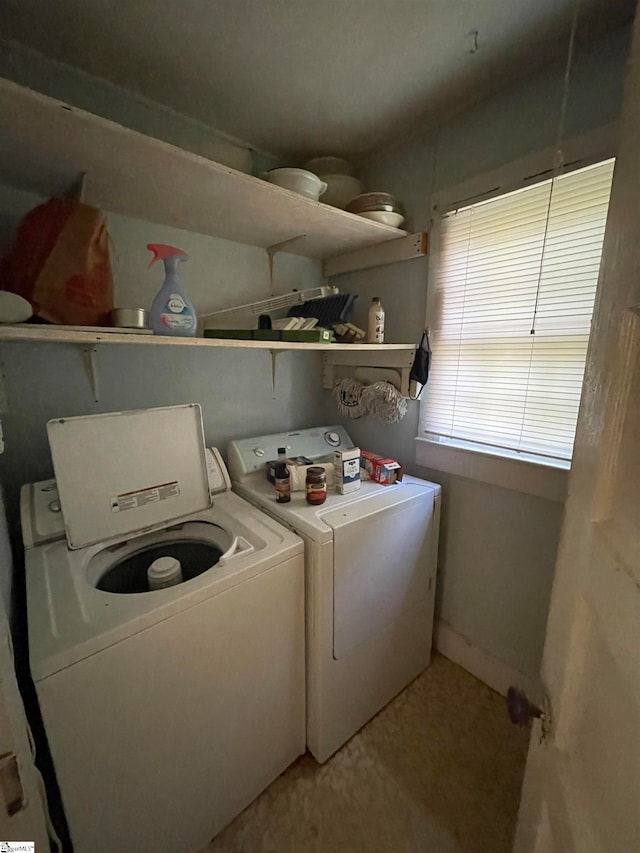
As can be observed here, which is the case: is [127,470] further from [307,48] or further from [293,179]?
[307,48]

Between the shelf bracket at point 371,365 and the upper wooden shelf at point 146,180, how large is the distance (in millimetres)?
548

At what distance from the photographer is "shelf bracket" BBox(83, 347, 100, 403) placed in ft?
4.53

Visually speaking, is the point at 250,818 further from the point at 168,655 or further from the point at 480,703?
the point at 480,703

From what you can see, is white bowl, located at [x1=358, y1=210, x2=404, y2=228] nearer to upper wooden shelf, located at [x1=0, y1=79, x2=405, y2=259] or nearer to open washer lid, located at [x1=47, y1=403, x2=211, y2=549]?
upper wooden shelf, located at [x1=0, y1=79, x2=405, y2=259]

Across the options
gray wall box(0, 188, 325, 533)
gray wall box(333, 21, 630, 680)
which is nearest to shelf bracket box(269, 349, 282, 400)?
gray wall box(0, 188, 325, 533)

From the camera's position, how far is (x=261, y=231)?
154cm

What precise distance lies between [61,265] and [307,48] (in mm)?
1049

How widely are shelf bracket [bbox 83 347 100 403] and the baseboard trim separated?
194cm

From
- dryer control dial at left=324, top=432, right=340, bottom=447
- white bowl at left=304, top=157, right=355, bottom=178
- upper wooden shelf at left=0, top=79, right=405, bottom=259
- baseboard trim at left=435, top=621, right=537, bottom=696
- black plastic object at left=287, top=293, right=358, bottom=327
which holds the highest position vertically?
white bowl at left=304, top=157, right=355, bottom=178

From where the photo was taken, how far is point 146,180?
1.11 meters

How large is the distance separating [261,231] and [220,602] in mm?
1471

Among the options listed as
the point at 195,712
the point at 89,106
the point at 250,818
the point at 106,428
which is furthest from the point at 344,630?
the point at 89,106

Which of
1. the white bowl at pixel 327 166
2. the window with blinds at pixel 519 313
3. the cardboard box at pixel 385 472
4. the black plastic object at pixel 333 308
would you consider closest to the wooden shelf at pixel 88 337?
the black plastic object at pixel 333 308

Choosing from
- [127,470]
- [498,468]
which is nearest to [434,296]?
[498,468]
